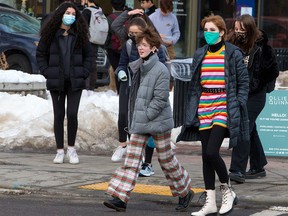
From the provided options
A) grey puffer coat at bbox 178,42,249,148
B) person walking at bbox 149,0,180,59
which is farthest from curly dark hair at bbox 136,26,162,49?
person walking at bbox 149,0,180,59

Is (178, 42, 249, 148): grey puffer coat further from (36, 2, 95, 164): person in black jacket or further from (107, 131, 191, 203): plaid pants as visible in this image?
(36, 2, 95, 164): person in black jacket

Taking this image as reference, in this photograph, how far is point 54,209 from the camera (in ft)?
29.9

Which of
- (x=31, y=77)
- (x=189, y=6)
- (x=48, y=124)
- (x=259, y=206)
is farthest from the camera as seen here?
(x=189, y=6)

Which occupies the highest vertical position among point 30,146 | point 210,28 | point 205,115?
point 210,28

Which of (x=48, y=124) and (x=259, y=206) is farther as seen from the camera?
(x=48, y=124)

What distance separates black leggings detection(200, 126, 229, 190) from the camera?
8805 mm

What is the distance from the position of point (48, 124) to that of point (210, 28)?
5.15 metres

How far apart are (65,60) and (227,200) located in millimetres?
3669

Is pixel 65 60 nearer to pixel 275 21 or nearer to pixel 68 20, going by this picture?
pixel 68 20

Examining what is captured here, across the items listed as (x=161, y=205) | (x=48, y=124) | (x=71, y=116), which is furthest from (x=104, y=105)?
(x=161, y=205)

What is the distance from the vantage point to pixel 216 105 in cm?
894

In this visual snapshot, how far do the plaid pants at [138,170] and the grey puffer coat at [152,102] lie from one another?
0.12 metres

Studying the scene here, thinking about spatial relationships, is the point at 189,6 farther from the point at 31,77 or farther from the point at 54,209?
the point at 54,209

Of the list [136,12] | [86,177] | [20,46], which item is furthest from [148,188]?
[20,46]
